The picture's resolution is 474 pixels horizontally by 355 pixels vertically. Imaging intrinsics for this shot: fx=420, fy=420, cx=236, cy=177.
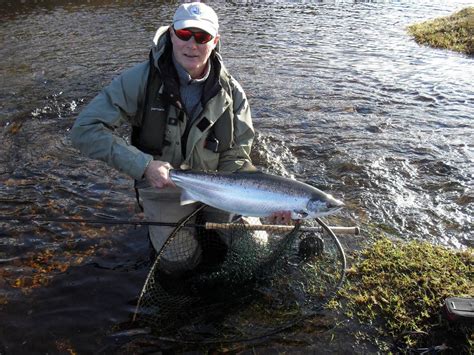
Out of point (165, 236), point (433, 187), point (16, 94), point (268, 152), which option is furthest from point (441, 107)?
point (16, 94)

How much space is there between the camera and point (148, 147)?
546 cm

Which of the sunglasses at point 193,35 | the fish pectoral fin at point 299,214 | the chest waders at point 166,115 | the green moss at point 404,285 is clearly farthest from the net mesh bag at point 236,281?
the sunglasses at point 193,35

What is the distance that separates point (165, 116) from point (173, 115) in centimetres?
11

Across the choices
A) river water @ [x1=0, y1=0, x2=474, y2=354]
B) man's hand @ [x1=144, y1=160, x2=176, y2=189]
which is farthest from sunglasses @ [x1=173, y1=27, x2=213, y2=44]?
river water @ [x1=0, y1=0, x2=474, y2=354]

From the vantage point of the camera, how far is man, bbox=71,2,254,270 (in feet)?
16.2

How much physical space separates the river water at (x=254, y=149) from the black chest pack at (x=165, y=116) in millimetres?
1972

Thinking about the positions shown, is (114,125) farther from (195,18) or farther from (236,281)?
(236,281)

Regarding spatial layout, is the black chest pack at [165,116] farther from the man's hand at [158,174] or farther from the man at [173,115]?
the man's hand at [158,174]

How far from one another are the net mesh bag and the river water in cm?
52

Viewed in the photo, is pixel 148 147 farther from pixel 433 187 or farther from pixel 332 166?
pixel 433 187

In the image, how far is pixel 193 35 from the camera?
195 inches

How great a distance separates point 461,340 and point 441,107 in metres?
9.01

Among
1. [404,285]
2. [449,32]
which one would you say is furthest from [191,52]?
[449,32]

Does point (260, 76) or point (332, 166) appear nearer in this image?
point (332, 166)
